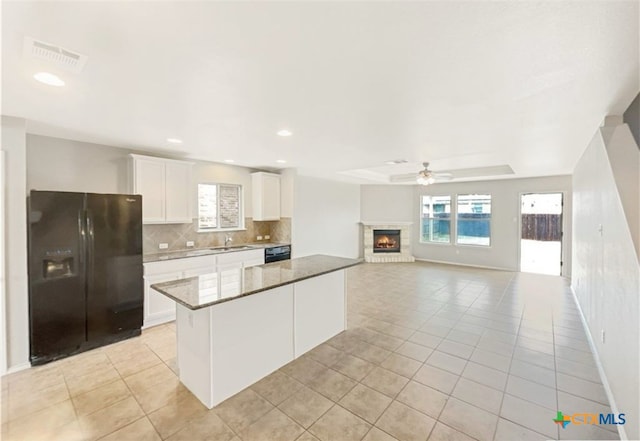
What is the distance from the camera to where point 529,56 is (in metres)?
1.65

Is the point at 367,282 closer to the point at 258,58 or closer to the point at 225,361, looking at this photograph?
the point at 225,361

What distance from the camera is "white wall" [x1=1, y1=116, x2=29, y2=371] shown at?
2668 millimetres

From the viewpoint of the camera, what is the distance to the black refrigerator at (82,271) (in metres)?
2.83

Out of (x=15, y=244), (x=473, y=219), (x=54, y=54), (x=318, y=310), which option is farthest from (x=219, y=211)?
(x=473, y=219)

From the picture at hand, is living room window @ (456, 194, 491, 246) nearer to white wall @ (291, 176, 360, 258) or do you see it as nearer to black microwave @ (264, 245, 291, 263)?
white wall @ (291, 176, 360, 258)

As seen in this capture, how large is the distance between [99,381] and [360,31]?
3.50 m

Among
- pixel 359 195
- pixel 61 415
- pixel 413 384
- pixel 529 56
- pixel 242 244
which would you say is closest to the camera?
A: pixel 529 56

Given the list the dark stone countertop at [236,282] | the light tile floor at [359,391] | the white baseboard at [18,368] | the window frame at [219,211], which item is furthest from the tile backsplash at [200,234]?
the dark stone countertop at [236,282]

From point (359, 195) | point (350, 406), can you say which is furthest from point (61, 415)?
point (359, 195)

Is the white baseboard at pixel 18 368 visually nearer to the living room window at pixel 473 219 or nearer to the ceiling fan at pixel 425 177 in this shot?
the ceiling fan at pixel 425 177

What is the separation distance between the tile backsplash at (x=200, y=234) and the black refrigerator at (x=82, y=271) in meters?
0.86

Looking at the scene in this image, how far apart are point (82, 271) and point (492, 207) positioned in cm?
875

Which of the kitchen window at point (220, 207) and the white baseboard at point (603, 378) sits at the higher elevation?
the kitchen window at point (220, 207)

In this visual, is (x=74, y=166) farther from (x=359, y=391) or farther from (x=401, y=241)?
(x=401, y=241)
